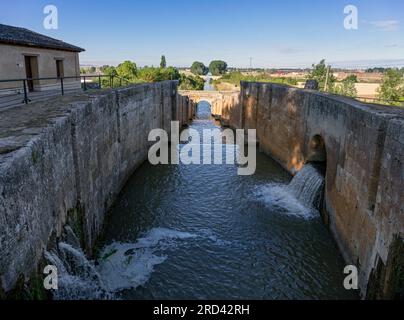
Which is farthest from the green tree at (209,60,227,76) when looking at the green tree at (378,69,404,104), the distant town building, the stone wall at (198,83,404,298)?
the stone wall at (198,83,404,298)

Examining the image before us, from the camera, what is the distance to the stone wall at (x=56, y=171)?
170 inches

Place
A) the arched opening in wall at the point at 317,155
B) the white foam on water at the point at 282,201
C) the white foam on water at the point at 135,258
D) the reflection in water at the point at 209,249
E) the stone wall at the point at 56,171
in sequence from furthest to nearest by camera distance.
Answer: the arched opening in wall at the point at 317,155
the white foam on water at the point at 282,201
the white foam on water at the point at 135,258
the reflection in water at the point at 209,249
the stone wall at the point at 56,171

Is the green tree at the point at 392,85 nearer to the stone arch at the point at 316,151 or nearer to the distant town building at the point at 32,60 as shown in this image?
the stone arch at the point at 316,151

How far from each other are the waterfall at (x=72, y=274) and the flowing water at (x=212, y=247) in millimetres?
21

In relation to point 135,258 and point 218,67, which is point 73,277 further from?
point 218,67

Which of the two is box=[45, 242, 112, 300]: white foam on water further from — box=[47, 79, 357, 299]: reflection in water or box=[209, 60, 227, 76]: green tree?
box=[209, 60, 227, 76]: green tree

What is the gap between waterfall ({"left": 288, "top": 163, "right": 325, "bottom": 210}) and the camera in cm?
1198

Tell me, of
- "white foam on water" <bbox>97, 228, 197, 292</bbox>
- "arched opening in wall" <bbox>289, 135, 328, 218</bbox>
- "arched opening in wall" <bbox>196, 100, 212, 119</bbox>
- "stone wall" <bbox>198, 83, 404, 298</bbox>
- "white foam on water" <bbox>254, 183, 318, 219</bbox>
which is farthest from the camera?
"arched opening in wall" <bbox>196, 100, 212, 119</bbox>

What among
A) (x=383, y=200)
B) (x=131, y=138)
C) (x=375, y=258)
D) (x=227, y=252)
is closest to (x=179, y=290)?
(x=227, y=252)

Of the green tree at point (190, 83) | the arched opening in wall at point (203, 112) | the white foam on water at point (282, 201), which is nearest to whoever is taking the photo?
the white foam on water at point (282, 201)

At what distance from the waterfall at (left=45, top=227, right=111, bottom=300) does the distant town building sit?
7109 mm

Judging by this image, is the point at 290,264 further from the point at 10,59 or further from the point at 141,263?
the point at 10,59

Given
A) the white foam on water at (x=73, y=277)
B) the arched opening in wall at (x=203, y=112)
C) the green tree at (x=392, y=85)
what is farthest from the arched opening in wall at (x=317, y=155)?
the arched opening in wall at (x=203, y=112)
